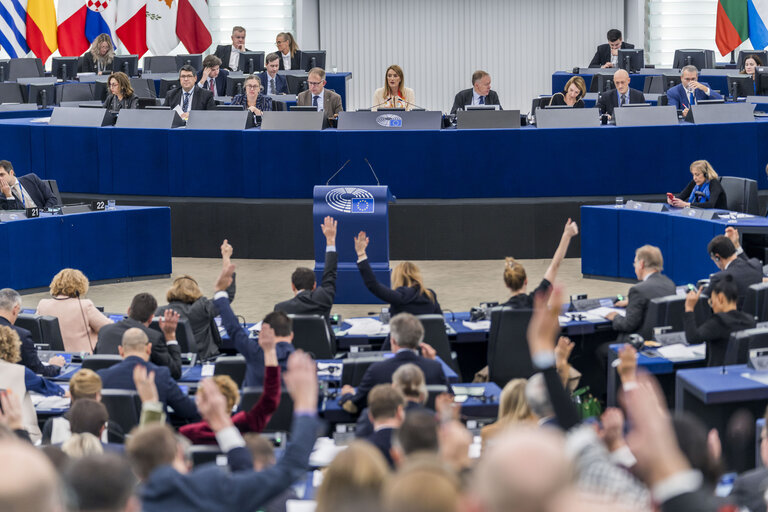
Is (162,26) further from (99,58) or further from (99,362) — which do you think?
(99,362)

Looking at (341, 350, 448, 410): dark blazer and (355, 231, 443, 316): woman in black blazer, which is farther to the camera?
(355, 231, 443, 316): woman in black blazer

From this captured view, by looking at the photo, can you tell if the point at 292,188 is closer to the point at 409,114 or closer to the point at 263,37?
the point at 409,114

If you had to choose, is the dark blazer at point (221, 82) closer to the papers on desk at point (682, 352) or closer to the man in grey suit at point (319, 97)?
the man in grey suit at point (319, 97)

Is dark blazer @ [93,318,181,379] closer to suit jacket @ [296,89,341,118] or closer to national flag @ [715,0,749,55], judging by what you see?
suit jacket @ [296,89,341,118]

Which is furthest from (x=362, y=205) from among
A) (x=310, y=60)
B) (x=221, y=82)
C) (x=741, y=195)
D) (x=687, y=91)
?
(x=310, y=60)

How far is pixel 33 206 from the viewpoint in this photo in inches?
496

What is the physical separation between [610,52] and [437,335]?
538 inches

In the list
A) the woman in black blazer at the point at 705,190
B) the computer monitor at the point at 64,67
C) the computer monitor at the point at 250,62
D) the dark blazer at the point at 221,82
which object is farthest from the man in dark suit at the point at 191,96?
the computer monitor at the point at 64,67

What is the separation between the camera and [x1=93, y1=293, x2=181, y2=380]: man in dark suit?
7.70 metres

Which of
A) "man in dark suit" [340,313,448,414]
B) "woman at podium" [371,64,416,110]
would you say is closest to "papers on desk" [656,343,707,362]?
"man in dark suit" [340,313,448,414]

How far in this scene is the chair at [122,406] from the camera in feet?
21.5

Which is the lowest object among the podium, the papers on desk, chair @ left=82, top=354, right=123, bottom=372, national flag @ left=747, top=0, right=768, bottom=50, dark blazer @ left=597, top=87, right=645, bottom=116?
the papers on desk

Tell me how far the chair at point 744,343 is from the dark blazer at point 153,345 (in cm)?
358

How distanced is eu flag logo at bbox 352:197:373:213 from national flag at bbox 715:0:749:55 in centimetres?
1238
